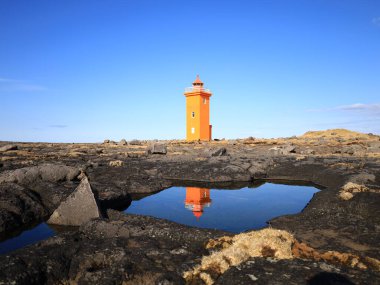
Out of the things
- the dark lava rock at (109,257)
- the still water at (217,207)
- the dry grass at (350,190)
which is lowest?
the still water at (217,207)

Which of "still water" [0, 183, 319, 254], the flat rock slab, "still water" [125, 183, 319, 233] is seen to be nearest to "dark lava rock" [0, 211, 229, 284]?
the flat rock slab

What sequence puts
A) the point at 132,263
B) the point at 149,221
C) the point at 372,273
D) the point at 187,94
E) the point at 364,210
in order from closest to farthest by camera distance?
the point at 372,273
the point at 132,263
the point at 149,221
the point at 364,210
the point at 187,94

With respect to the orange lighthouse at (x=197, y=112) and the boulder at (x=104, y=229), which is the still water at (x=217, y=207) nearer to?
the boulder at (x=104, y=229)

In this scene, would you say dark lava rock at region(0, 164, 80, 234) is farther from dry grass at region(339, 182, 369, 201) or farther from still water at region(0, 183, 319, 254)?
dry grass at region(339, 182, 369, 201)

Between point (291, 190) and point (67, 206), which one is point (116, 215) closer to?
point (67, 206)

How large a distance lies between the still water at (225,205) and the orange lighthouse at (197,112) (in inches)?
1455

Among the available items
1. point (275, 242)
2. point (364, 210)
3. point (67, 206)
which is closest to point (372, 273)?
point (275, 242)

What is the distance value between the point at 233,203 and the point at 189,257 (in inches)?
322

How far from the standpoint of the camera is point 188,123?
5719cm

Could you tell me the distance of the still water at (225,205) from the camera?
488 inches

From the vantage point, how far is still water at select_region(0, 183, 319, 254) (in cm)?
1138

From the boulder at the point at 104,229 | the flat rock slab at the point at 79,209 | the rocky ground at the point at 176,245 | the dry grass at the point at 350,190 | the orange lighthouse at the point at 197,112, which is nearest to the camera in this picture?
the rocky ground at the point at 176,245

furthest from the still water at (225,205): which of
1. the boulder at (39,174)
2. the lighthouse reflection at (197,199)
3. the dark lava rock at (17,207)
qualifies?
the boulder at (39,174)

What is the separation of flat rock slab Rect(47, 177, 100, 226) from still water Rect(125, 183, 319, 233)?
118 inches
